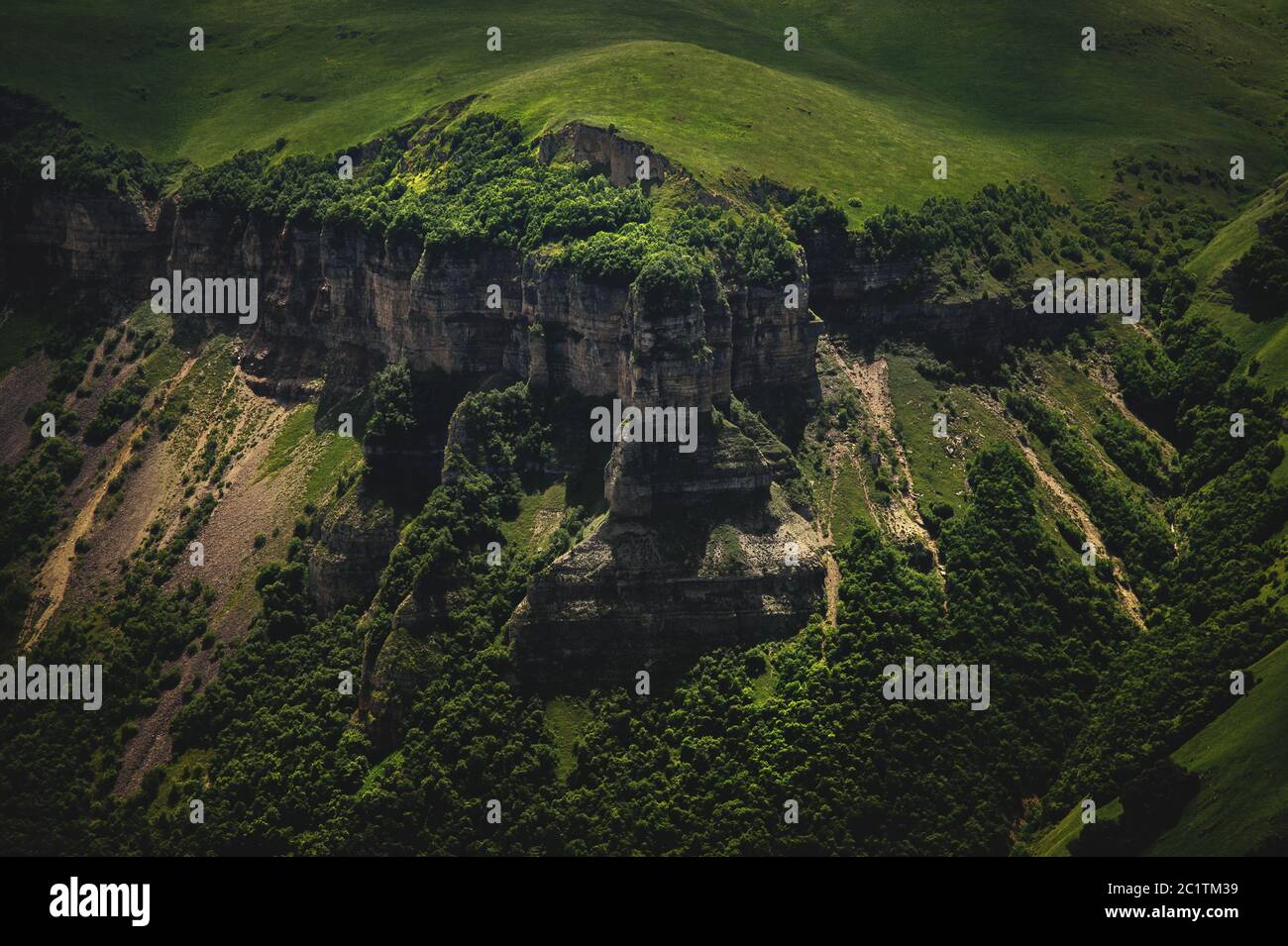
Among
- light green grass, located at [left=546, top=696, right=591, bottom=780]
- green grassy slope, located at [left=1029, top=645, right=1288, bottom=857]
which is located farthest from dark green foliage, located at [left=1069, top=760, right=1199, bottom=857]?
light green grass, located at [left=546, top=696, right=591, bottom=780]

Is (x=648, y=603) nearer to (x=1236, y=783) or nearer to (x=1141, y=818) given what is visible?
(x=1141, y=818)

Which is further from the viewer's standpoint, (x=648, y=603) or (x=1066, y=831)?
(x=648, y=603)

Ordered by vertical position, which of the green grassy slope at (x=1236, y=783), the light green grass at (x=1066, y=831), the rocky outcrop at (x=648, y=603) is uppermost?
the rocky outcrop at (x=648, y=603)

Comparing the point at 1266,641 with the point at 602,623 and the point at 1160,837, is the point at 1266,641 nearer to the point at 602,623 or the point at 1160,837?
the point at 1160,837

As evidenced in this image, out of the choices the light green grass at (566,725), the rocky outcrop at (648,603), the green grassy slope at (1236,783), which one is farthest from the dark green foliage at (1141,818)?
the light green grass at (566,725)

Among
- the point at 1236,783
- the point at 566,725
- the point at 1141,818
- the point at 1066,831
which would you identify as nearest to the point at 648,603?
the point at 566,725

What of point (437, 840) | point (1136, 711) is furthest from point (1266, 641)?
point (437, 840)

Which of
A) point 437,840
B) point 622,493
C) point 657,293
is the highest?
point 657,293

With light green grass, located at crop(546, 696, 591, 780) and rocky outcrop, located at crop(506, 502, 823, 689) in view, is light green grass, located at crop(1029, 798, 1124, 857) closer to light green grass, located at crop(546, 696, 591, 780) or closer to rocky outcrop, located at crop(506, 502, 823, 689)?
rocky outcrop, located at crop(506, 502, 823, 689)

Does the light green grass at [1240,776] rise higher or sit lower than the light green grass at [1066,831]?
higher

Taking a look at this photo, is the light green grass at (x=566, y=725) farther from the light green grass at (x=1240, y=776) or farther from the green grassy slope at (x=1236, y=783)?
the light green grass at (x=1240, y=776)

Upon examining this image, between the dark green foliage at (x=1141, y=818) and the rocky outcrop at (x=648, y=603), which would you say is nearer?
the dark green foliage at (x=1141, y=818)
